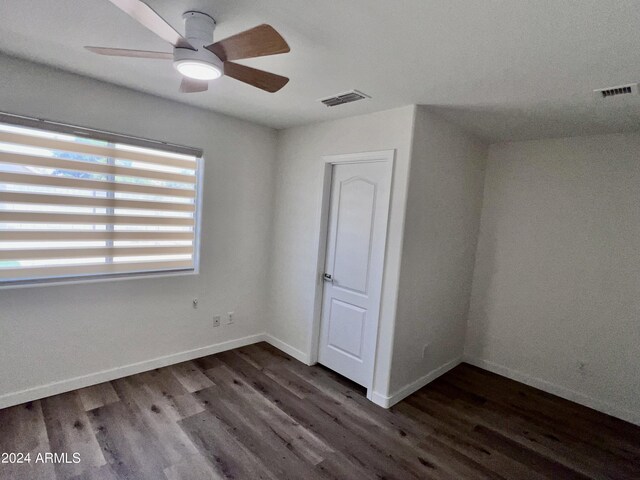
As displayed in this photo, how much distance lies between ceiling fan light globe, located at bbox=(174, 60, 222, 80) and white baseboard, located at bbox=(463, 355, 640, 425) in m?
3.75

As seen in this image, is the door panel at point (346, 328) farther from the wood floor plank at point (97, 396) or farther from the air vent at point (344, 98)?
the wood floor plank at point (97, 396)

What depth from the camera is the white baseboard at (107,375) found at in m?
2.43

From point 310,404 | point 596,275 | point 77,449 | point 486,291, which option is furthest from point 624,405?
point 77,449

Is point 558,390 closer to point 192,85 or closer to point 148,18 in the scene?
point 192,85

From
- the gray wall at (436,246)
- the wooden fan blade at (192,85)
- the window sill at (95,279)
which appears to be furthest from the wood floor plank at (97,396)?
the wooden fan blade at (192,85)

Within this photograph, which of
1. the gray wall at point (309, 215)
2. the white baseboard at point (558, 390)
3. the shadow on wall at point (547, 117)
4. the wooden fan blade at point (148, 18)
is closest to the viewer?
the wooden fan blade at point (148, 18)

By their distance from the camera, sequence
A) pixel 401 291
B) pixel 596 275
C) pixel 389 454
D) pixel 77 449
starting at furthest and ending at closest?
1. pixel 596 275
2. pixel 401 291
3. pixel 389 454
4. pixel 77 449

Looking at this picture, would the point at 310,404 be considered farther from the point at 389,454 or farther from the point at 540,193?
the point at 540,193

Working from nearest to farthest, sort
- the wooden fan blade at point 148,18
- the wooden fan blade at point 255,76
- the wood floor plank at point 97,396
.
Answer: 1. the wooden fan blade at point 148,18
2. the wooden fan blade at point 255,76
3. the wood floor plank at point 97,396

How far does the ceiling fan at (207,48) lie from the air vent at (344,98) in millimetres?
811

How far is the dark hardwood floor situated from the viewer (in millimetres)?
2025

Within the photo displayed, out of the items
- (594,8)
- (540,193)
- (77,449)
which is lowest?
(77,449)

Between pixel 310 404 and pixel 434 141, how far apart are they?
8.01 ft

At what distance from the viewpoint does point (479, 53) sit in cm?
170
